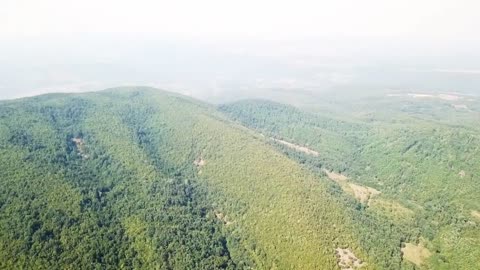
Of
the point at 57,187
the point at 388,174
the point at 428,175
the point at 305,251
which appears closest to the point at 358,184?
the point at 388,174

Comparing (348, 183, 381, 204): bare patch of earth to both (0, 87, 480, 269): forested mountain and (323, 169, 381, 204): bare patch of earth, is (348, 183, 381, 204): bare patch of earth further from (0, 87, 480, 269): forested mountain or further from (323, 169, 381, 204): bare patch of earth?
(0, 87, 480, 269): forested mountain

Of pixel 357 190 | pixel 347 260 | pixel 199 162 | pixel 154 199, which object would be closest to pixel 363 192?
pixel 357 190

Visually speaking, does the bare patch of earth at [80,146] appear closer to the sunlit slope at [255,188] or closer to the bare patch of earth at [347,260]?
the sunlit slope at [255,188]

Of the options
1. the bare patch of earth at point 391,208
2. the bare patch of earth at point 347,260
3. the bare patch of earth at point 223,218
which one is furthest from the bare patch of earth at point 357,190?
the bare patch of earth at point 223,218

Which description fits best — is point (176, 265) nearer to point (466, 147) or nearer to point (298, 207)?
point (298, 207)

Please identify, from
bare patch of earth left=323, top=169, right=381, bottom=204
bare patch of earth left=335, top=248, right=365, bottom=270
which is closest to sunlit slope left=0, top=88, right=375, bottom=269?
bare patch of earth left=335, top=248, right=365, bottom=270
